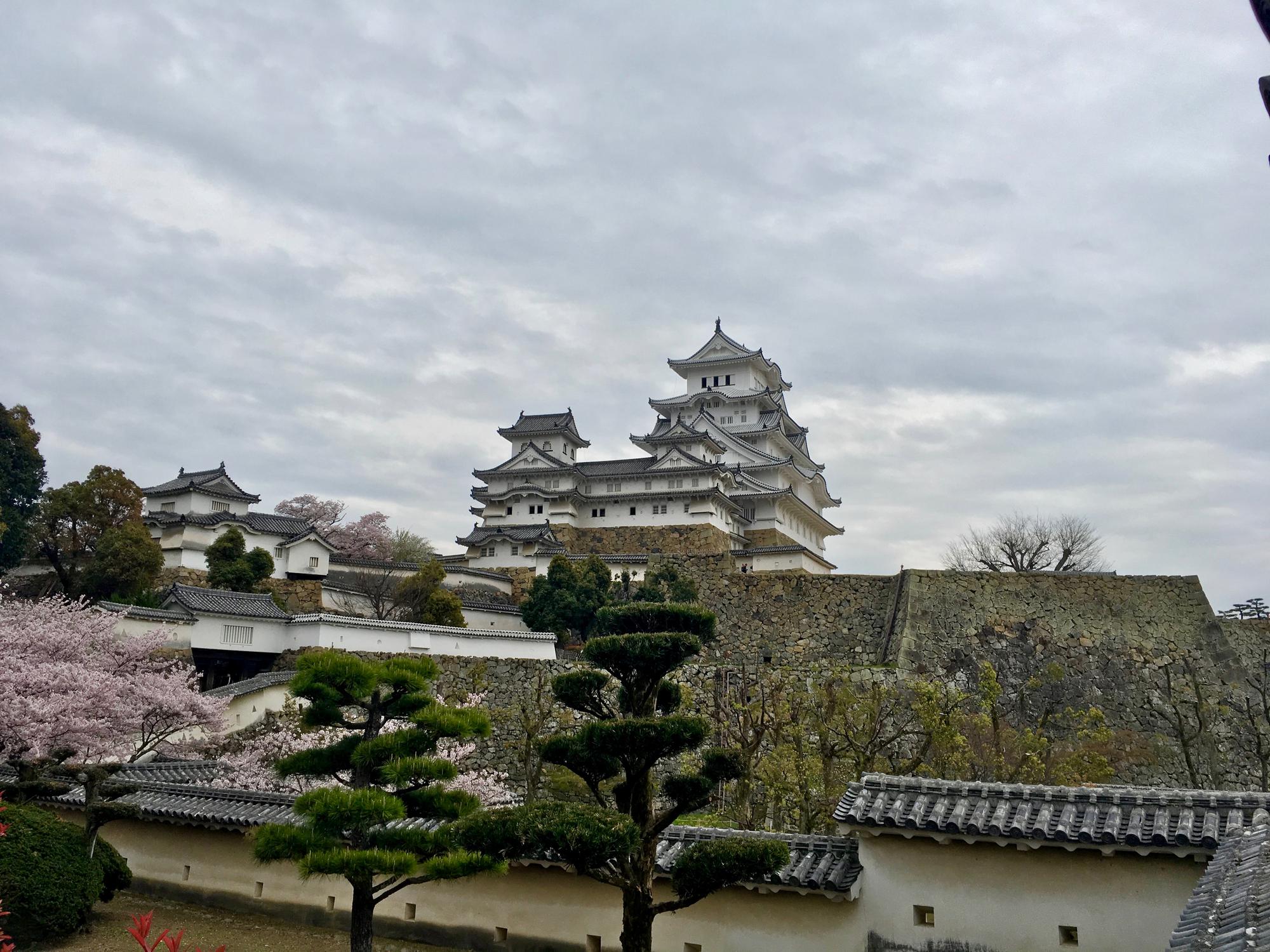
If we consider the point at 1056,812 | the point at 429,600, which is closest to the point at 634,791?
the point at 1056,812

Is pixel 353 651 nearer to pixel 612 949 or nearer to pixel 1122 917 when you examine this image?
pixel 612 949

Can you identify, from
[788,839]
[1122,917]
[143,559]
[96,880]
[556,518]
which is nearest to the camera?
[1122,917]

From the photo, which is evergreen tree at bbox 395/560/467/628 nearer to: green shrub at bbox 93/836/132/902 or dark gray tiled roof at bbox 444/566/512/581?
dark gray tiled roof at bbox 444/566/512/581

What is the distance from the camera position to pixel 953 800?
7.71m

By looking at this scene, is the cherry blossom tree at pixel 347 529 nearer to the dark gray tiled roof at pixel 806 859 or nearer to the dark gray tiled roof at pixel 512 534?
the dark gray tiled roof at pixel 512 534

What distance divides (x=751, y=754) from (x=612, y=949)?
224 inches

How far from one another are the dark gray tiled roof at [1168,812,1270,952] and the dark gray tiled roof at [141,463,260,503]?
32.8m

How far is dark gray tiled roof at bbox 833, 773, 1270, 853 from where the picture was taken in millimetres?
6934

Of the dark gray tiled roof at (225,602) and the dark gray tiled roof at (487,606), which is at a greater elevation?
the dark gray tiled roof at (487,606)

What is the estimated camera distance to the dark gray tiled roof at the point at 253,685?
20375mm

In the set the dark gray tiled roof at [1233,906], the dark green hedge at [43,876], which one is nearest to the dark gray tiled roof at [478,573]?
the dark green hedge at [43,876]

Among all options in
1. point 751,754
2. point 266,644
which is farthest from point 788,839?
point 266,644

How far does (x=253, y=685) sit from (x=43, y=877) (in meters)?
12.1

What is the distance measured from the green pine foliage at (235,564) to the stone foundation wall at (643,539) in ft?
36.5
